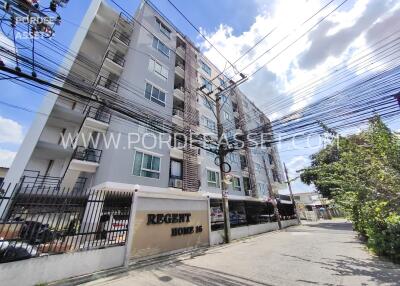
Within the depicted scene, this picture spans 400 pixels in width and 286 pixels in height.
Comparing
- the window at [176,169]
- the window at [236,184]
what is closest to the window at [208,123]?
the window at [236,184]

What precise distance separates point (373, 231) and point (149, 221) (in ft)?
31.2

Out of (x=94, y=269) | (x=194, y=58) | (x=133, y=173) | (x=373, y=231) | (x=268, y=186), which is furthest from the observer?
(x=268, y=186)

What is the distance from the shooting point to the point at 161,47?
17875 millimetres

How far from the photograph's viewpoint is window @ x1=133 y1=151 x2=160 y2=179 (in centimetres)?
1227

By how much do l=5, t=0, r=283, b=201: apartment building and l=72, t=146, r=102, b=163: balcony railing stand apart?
6cm

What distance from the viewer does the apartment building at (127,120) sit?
39.1ft

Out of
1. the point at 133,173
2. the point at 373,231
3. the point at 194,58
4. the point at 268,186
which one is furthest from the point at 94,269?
the point at 268,186

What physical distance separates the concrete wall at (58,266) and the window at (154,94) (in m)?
10.5

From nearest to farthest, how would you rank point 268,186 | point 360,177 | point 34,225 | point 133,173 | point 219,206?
point 34,225, point 360,177, point 133,173, point 219,206, point 268,186

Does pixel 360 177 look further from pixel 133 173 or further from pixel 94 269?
pixel 133 173

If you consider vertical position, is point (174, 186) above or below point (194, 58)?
below

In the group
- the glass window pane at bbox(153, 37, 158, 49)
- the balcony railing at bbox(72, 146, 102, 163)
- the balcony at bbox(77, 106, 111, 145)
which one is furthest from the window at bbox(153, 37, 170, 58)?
the balcony railing at bbox(72, 146, 102, 163)

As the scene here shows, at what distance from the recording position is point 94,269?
21.3 feet

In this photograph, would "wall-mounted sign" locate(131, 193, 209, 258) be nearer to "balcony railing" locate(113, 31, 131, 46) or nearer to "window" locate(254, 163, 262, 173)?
"balcony railing" locate(113, 31, 131, 46)
